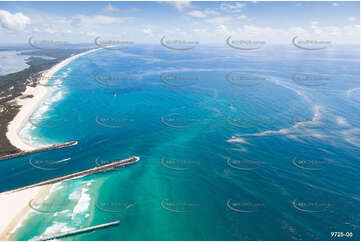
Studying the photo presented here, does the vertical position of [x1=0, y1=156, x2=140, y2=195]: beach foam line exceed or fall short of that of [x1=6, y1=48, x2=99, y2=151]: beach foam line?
it falls short

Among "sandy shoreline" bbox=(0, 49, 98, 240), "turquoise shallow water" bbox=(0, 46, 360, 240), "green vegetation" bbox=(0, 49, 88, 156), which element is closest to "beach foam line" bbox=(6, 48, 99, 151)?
"sandy shoreline" bbox=(0, 49, 98, 240)

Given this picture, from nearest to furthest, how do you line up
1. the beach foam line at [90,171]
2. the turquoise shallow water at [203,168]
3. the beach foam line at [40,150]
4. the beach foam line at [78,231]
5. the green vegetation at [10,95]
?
the beach foam line at [78,231] < the turquoise shallow water at [203,168] < the beach foam line at [90,171] < the beach foam line at [40,150] < the green vegetation at [10,95]

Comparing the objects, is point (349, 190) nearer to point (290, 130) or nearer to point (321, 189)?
point (321, 189)

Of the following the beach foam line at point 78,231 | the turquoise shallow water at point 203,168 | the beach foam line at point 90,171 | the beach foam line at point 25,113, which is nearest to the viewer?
the beach foam line at point 78,231

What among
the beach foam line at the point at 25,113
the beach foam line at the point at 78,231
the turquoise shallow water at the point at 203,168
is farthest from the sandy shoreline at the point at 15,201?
the beach foam line at the point at 78,231

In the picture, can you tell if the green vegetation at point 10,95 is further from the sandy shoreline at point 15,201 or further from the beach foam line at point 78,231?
the beach foam line at point 78,231

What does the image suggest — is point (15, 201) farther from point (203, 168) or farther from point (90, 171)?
point (203, 168)

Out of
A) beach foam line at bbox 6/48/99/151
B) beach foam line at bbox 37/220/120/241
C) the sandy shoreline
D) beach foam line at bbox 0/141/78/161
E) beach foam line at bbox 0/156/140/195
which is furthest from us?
beach foam line at bbox 6/48/99/151

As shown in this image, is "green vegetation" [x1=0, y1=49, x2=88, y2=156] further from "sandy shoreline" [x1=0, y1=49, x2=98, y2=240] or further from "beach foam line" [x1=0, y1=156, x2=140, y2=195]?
"beach foam line" [x1=0, y1=156, x2=140, y2=195]
